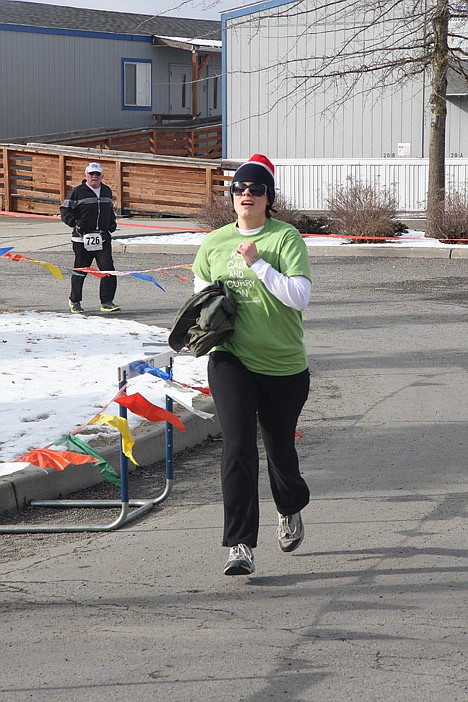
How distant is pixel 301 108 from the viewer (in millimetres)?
29484

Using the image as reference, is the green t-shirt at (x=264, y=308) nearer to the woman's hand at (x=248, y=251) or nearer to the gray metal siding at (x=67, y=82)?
the woman's hand at (x=248, y=251)

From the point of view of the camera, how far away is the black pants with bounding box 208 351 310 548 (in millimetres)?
5020

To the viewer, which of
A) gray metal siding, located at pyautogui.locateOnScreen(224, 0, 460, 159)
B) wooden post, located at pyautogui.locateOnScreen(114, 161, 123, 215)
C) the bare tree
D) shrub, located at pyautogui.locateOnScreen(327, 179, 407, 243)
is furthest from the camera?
gray metal siding, located at pyautogui.locateOnScreen(224, 0, 460, 159)

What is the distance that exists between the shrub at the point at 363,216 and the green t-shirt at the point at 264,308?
16.5 meters

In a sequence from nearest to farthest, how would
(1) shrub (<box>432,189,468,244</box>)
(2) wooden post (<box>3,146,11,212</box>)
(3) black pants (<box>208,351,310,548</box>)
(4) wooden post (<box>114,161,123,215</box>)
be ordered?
(3) black pants (<box>208,351,310,548</box>), (1) shrub (<box>432,189,468,244</box>), (4) wooden post (<box>114,161,123,215</box>), (2) wooden post (<box>3,146,11,212</box>)

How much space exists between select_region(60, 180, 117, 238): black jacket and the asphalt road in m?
6.08

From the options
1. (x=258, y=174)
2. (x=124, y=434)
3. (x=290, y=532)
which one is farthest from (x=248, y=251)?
(x=290, y=532)

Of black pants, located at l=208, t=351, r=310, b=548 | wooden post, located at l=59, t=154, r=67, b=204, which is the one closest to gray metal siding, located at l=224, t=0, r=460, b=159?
wooden post, located at l=59, t=154, r=67, b=204

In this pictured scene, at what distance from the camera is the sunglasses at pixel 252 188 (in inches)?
199

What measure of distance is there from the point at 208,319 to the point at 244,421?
486 mm

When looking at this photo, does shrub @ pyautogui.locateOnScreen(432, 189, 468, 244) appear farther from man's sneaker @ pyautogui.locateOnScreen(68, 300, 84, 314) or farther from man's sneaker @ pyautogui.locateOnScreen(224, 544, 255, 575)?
man's sneaker @ pyautogui.locateOnScreen(224, 544, 255, 575)

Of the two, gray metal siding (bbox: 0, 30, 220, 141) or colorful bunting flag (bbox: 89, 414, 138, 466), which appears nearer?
colorful bunting flag (bbox: 89, 414, 138, 466)

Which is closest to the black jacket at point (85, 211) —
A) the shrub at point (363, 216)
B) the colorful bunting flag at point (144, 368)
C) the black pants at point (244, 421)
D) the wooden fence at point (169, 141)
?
the colorful bunting flag at point (144, 368)

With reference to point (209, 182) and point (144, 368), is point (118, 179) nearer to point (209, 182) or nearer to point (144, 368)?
point (209, 182)
